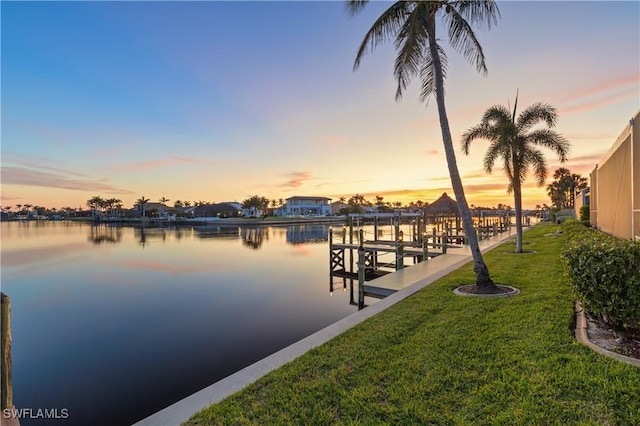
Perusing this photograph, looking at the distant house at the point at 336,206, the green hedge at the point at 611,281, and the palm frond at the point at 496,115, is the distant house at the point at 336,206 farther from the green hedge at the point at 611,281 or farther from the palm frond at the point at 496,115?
the green hedge at the point at 611,281

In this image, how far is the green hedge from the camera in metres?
3.72

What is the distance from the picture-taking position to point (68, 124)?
20266mm

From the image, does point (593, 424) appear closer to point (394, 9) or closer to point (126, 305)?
point (394, 9)

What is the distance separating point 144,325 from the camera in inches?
391

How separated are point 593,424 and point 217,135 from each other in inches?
995

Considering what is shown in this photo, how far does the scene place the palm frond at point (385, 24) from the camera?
731 centimetres

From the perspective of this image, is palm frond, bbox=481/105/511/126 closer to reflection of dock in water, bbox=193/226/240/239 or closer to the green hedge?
the green hedge

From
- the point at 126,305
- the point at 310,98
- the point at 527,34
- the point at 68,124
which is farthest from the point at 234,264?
the point at 527,34

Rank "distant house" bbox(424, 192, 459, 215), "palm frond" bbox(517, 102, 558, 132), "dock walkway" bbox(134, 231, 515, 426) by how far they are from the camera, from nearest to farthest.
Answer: "dock walkway" bbox(134, 231, 515, 426) < "palm frond" bbox(517, 102, 558, 132) < "distant house" bbox(424, 192, 459, 215)

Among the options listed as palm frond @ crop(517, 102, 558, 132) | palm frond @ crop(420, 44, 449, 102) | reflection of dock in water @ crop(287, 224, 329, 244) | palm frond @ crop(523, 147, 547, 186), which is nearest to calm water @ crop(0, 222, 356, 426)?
palm frond @ crop(420, 44, 449, 102)

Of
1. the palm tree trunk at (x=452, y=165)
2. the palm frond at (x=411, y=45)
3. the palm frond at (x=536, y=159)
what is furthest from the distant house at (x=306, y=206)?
the palm tree trunk at (x=452, y=165)

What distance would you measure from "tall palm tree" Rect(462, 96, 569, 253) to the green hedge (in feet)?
32.5

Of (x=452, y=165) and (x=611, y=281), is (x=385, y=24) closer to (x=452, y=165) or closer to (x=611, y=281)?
(x=452, y=165)

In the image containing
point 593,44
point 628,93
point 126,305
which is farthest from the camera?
point 126,305
